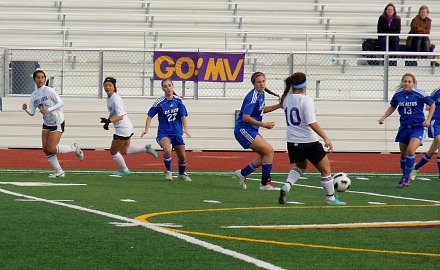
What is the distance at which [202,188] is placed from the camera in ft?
53.6

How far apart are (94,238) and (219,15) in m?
24.6

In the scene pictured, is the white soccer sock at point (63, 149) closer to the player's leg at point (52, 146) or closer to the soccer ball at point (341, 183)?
the player's leg at point (52, 146)

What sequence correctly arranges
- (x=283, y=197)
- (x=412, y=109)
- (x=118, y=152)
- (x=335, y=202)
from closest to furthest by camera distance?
(x=283, y=197) < (x=335, y=202) < (x=412, y=109) < (x=118, y=152)

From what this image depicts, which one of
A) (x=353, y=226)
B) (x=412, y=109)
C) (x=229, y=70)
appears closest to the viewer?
(x=353, y=226)

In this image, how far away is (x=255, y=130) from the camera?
1658 centimetres

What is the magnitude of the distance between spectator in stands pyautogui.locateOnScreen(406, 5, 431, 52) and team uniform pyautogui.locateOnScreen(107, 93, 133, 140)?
12.4m

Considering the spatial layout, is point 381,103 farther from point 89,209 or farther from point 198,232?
point 198,232

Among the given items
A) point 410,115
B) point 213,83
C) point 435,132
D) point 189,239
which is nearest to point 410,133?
point 410,115

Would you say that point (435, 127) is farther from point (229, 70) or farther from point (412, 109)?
point (229, 70)

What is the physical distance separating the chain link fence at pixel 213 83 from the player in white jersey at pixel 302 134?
1244cm

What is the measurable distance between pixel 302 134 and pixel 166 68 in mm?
12979

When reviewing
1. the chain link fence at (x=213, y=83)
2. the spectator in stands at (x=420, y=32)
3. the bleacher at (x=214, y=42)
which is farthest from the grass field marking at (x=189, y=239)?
the spectator in stands at (x=420, y=32)

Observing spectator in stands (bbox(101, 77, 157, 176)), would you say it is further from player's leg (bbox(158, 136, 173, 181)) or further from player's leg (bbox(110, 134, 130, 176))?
player's leg (bbox(158, 136, 173, 181))

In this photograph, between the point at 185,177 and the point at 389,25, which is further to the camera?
the point at 389,25
